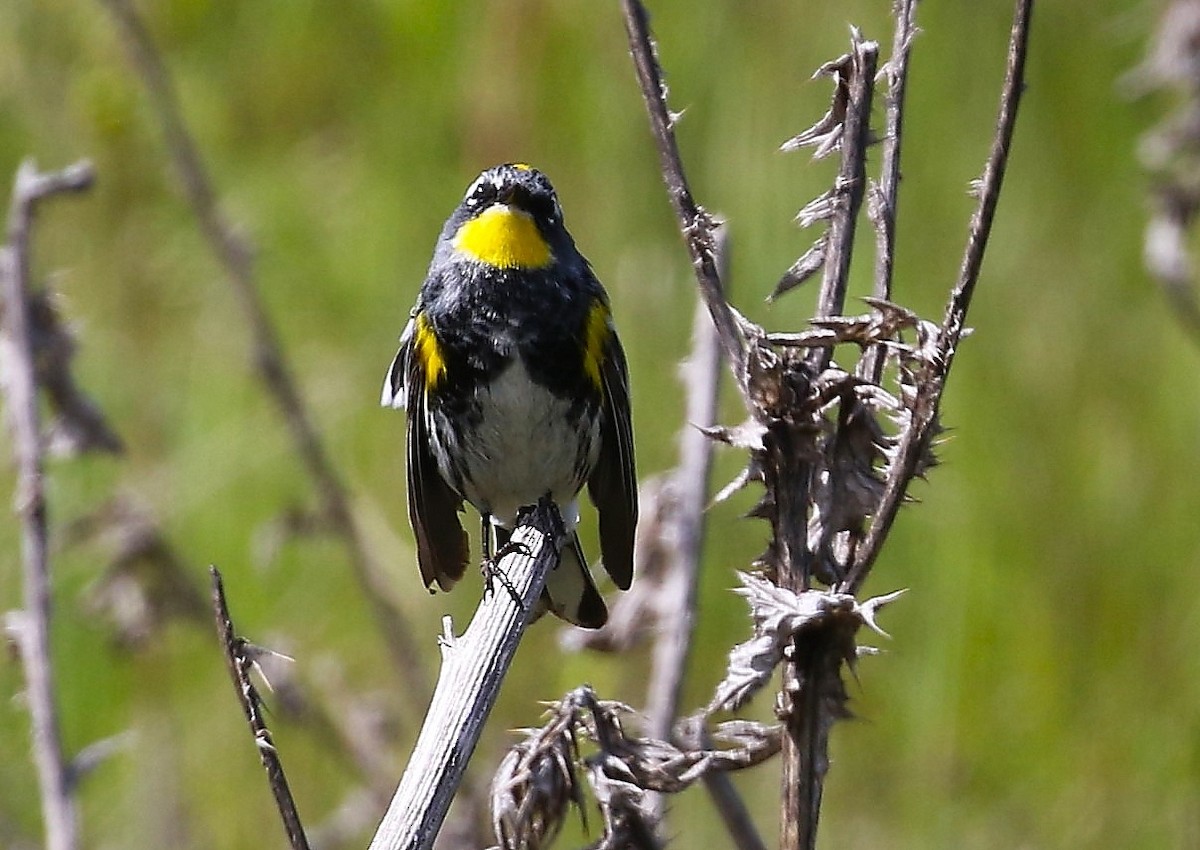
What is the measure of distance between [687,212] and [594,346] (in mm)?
1275

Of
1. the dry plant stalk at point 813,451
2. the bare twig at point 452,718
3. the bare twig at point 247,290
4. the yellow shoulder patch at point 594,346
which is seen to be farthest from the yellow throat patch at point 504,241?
the dry plant stalk at point 813,451

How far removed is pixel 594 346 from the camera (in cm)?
294

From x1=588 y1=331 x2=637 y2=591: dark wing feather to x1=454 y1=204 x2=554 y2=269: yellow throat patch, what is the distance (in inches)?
8.1

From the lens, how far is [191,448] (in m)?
4.94

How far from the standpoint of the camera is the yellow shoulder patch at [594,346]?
9.62 feet

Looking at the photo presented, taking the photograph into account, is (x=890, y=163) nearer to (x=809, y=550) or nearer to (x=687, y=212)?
(x=687, y=212)

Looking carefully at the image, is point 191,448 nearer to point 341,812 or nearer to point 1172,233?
point 341,812

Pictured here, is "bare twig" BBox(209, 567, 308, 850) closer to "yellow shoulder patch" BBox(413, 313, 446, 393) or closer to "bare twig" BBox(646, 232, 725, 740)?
"bare twig" BBox(646, 232, 725, 740)

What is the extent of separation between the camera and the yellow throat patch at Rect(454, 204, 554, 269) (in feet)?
9.82

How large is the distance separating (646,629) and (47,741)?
0.99 m

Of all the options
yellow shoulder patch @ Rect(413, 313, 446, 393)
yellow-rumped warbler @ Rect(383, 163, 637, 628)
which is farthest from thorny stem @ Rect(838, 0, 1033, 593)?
yellow shoulder patch @ Rect(413, 313, 446, 393)

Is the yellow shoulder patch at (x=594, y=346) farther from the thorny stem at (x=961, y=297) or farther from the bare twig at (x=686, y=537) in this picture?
the thorny stem at (x=961, y=297)

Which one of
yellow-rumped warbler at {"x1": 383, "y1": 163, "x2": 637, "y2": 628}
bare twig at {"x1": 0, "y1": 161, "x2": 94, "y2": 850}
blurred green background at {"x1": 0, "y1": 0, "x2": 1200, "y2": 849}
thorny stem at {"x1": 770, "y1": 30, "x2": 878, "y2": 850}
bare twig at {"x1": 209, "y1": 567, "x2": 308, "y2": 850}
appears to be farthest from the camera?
blurred green background at {"x1": 0, "y1": 0, "x2": 1200, "y2": 849}

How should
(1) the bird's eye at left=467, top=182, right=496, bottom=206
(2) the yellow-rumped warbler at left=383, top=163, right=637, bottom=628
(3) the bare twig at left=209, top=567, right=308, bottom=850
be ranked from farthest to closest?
1. (1) the bird's eye at left=467, top=182, right=496, bottom=206
2. (2) the yellow-rumped warbler at left=383, top=163, right=637, bottom=628
3. (3) the bare twig at left=209, top=567, right=308, bottom=850
